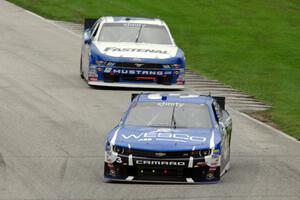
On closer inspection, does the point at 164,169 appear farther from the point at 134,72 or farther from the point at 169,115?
the point at 134,72

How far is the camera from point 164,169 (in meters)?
15.6

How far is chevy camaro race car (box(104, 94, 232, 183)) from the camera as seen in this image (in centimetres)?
1562

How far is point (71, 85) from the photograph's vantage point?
85.7 feet

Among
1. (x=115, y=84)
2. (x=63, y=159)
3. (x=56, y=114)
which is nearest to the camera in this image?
(x=63, y=159)

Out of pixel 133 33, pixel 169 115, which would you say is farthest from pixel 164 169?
pixel 133 33

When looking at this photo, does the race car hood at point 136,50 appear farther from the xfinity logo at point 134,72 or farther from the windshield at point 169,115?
the windshield at point 169,115

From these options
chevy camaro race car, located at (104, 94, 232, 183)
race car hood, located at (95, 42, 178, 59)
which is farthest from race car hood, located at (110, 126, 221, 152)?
race car hood, located at (95, 42, 178, 59)

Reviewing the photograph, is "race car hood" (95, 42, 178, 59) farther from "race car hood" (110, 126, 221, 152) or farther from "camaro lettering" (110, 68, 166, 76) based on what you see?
"race car hood" (110, 126, 221, 152)

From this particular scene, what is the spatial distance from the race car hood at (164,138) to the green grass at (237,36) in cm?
528

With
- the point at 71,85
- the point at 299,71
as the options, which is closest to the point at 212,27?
the point at 299,71

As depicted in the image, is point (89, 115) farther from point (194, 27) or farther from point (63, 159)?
point (194, 27)

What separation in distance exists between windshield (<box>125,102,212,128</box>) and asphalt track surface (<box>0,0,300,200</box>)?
0.90 metres

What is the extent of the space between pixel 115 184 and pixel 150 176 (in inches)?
19.3

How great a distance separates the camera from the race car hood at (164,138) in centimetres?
1571
